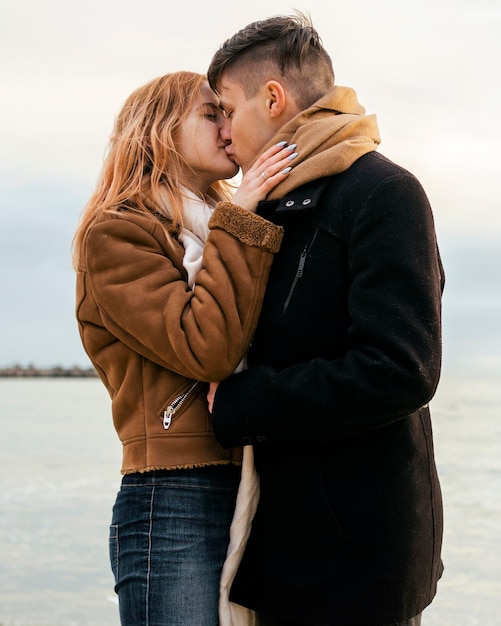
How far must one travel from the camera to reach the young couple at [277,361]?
6.55ft

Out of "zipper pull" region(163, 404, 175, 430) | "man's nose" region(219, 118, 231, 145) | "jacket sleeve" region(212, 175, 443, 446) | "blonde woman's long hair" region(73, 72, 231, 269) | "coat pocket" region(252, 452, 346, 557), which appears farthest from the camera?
"man's nose" region(219, 118, 231, 145)

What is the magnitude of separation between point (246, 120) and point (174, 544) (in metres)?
1.14

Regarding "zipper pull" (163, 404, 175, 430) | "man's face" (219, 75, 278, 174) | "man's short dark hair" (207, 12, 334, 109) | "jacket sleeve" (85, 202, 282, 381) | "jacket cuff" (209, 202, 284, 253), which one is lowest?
"zipper pull" (163, 404, 175, 430)

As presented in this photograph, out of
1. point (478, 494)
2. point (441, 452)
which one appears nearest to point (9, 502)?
point (478, 494)

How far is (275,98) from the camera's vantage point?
2.35 meters

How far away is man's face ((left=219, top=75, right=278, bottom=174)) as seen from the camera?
2.39 meters

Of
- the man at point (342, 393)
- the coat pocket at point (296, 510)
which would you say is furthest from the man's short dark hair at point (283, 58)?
the coat pocket at point (296, 510)

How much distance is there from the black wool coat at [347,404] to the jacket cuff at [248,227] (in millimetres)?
A: 41

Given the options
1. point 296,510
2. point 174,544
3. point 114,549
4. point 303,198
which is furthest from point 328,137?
point 114,549

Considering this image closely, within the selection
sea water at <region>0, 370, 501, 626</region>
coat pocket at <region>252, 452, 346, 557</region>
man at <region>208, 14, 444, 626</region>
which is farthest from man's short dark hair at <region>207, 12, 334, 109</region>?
sea water at <region>0, 370, 501, 626</region>

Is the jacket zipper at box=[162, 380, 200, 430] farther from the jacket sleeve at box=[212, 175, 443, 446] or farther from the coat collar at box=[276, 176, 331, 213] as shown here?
the coat collar at box=[276, 176, 331, 213]

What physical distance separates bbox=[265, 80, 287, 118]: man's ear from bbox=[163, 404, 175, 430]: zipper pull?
32.4 inches

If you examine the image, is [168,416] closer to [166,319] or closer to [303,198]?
[166,319]

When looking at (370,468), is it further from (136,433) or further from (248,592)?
(136,433)
